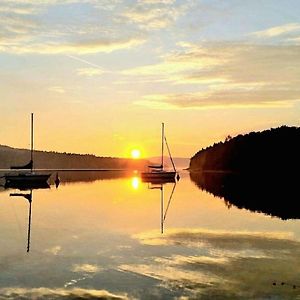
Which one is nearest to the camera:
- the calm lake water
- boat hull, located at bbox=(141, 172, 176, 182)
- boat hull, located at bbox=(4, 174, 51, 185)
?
the calm lake water

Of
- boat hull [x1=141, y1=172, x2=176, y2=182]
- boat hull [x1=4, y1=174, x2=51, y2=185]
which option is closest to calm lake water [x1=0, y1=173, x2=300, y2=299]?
boat hull [x1=4, y1=174, x2=51, y2=185]

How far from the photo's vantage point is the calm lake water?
73.7ft

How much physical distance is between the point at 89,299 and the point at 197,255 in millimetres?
11380

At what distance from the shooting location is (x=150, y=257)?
100ft

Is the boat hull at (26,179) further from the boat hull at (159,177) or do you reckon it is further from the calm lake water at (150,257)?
the calm lake water at (150,257)

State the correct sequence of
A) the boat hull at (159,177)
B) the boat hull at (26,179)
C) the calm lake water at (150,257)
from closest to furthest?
1. the calm lake water at (150,257)
2. the boat hull at (26,179)
3. the boat hull at (159,177)

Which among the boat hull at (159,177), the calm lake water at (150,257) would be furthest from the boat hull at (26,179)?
the calm lake water at (150,257)

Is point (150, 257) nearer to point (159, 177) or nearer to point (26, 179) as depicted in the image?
point (26, 179)

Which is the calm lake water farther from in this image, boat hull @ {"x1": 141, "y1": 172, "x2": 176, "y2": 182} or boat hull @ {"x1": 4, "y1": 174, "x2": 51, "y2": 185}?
boat hull @ {"x1": 141, "y1": 172, "x2": 176, "y2": 182}

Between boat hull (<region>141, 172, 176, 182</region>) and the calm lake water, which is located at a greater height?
boat hull (<region>141, 172, 176, 182</region>)

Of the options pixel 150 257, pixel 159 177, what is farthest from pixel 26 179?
pixel 150 257

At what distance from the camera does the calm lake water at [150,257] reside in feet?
73.7

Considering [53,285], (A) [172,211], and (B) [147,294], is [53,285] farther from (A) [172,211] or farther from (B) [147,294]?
(A) [172,211]

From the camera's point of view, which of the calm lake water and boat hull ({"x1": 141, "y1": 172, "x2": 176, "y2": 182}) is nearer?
the calm lake water
